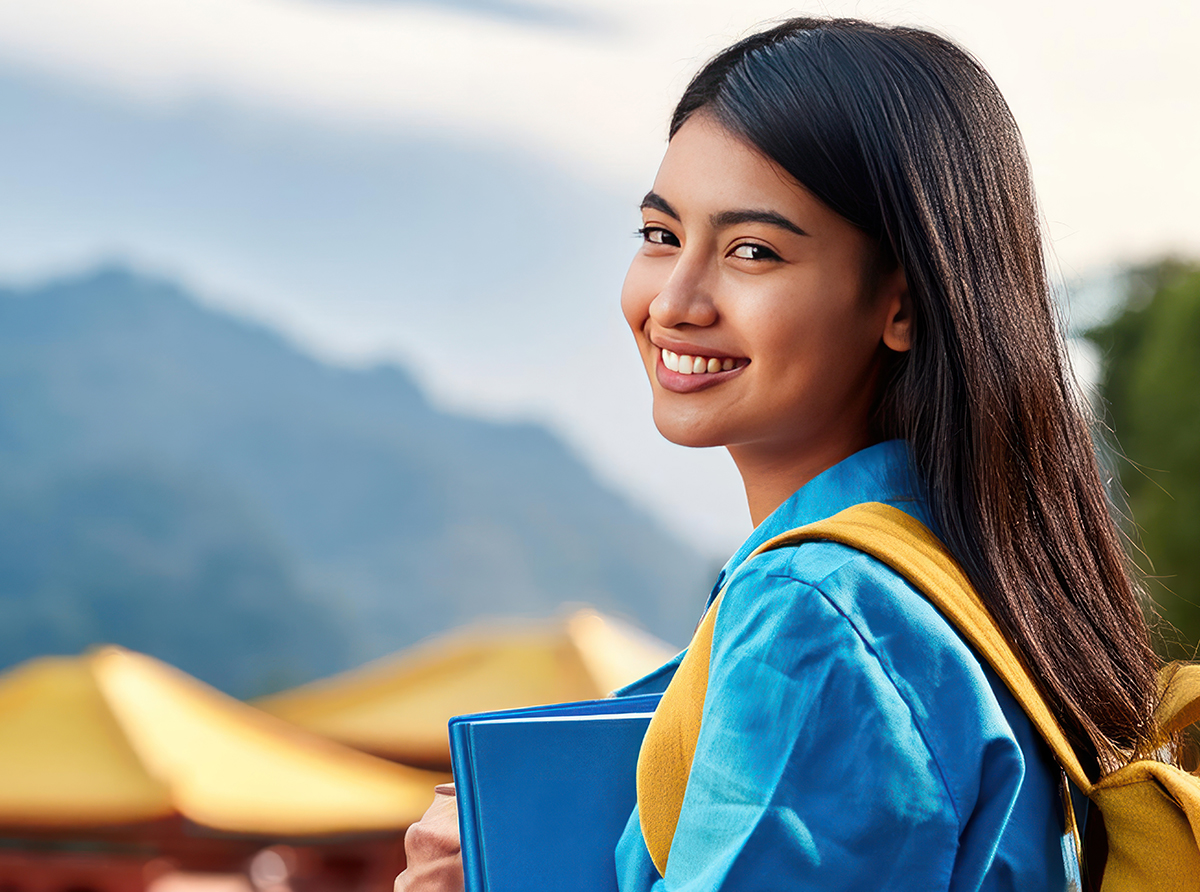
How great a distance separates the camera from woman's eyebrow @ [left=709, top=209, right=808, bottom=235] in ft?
2.66

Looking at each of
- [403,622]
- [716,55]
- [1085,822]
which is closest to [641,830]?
[1085,822]

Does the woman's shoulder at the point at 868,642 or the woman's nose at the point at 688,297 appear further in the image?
the woman's nose at the point at 688,297

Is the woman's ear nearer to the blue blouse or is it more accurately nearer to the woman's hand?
the blue blouse

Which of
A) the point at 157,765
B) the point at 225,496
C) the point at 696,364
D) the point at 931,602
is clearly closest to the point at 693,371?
the point at 696,364

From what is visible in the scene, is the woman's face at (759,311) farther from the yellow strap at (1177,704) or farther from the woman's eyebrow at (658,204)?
the yellow strap at (1177,704)

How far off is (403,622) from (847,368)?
14173 mm

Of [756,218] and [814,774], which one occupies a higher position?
Answer: [756,218]

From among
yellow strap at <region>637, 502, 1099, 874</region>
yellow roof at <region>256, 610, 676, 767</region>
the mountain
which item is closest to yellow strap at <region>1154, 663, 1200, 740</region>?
yellow strap at <region>637, 502, 1099, 874</region>

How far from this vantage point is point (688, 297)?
0.85m

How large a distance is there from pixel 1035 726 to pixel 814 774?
0.17 meters

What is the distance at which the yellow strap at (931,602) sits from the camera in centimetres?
69

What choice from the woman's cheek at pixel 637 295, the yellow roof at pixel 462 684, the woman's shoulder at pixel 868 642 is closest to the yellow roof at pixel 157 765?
the yellow roof at pixel 462 684

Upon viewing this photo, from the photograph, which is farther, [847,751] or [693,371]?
[693,371]

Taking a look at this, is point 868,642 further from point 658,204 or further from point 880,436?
point 658,204
